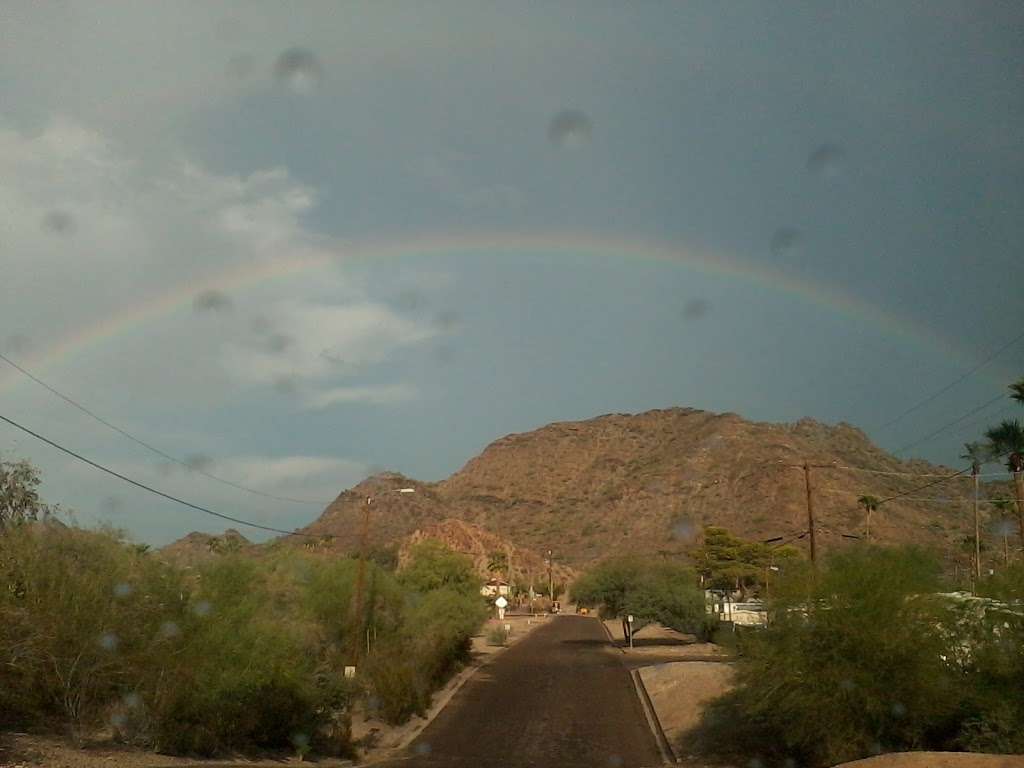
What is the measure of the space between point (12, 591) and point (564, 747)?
697 inches

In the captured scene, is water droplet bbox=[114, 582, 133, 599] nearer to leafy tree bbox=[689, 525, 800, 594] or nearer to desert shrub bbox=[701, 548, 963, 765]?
desert shrub bbox=[701, 548, 963, 765]

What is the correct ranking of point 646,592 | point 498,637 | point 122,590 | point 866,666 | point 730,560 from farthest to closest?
1. point 730,560
2. point 498,637
3. point 646,592
4. point 866,666
5. point 122,590

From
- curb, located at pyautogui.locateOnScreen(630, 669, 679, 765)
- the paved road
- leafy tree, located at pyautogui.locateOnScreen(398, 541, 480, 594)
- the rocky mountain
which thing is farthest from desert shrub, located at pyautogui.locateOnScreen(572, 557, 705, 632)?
the rocky mountain

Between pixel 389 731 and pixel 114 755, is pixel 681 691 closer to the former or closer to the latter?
pixel 389 731

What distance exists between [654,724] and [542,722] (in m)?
4.17

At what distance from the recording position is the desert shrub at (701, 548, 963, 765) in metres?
→ 22.2

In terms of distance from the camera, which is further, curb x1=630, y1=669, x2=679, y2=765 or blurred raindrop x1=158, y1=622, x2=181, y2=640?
curb x1=630, y1=669, x2=679, y2=765

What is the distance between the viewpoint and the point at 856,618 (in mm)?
22969

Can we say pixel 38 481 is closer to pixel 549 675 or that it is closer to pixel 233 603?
pixel 233 603

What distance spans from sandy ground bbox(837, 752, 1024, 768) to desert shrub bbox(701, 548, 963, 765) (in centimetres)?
375

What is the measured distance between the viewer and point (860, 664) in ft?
74.3

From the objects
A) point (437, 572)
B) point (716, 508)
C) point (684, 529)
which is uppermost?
point (716, 508)

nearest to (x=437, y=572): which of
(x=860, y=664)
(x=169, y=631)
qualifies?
(x=169, y=631)

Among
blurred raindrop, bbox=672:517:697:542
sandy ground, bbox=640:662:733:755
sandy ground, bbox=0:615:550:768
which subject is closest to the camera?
sandy ground, bbox=0:615:550:768
